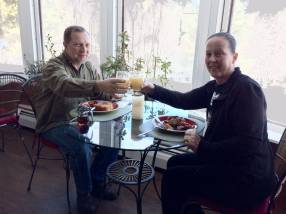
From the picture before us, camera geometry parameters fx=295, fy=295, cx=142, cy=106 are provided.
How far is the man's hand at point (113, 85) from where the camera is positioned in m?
1.73

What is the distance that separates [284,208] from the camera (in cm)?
211

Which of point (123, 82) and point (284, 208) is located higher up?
point (123, 82)

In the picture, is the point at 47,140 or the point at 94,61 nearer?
the point at 47,140

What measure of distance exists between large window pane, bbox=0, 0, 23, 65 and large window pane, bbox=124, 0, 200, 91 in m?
1.54

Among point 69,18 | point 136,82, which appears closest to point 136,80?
point 136,82

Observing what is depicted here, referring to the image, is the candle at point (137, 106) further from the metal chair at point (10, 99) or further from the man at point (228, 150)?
the metal chair at point (10, 99)

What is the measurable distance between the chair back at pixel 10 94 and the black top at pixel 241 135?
1.81 meters

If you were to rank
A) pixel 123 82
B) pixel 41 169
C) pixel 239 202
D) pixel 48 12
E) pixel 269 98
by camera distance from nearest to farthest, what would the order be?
1. pixel 239 202
2. pixel 123 82
3. pixel 269 98
4. pixel 41 169
5. pixel 48 12

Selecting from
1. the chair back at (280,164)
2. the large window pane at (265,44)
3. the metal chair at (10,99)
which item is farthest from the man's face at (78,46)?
the chair back at (280,164)

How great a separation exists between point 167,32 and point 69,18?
113 centimetres

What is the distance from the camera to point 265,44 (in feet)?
7.04

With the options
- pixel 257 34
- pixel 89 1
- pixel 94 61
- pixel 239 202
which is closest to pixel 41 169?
pixel 94 61

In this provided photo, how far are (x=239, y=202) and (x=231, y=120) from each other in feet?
1.27

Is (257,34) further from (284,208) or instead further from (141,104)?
(284,208)
